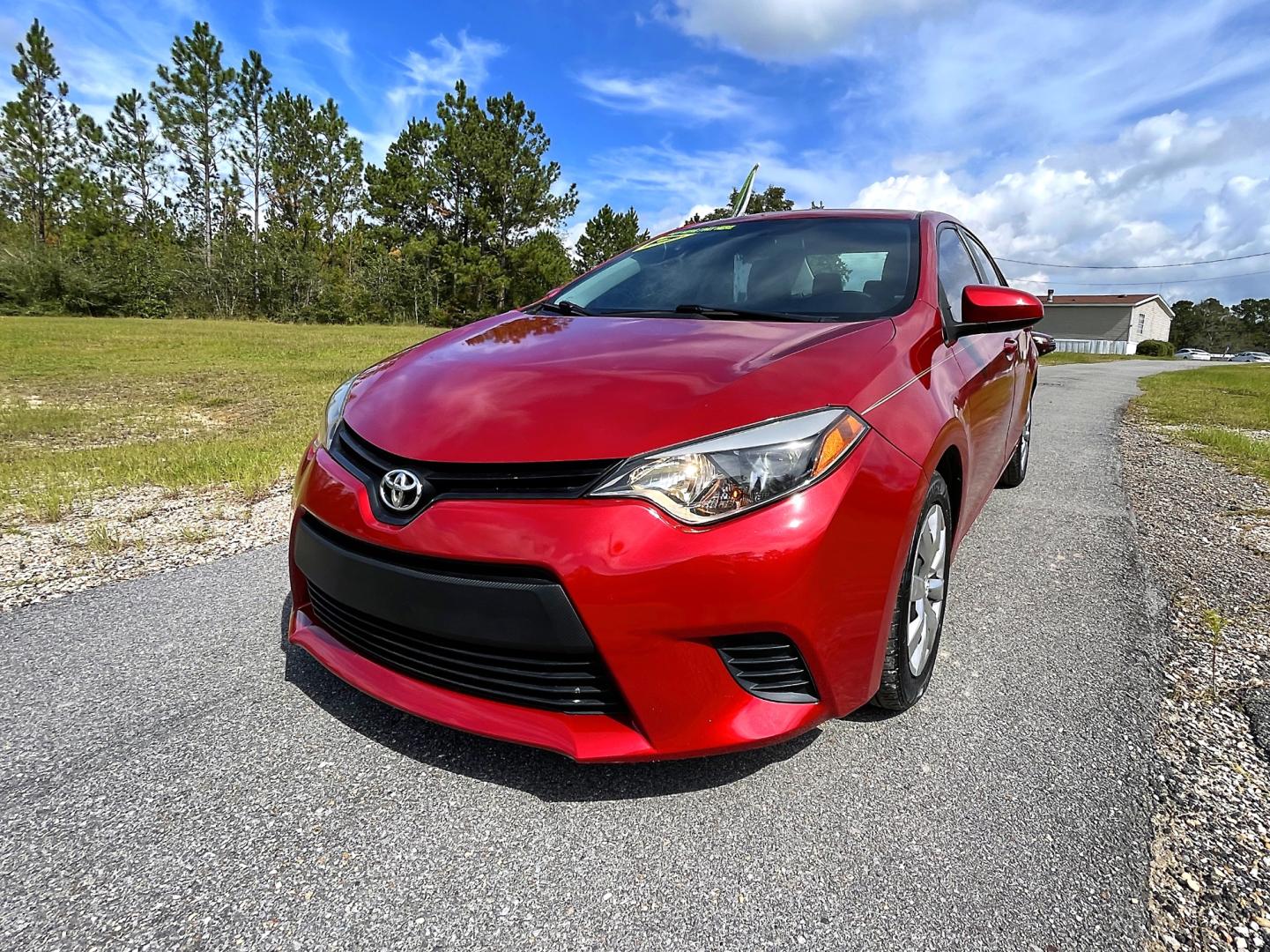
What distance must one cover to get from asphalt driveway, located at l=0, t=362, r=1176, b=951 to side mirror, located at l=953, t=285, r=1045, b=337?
3.71 feet

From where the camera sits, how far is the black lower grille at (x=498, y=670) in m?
1.47

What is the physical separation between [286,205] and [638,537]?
5049 cm

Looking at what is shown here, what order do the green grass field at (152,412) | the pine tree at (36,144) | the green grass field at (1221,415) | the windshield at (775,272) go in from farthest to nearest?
the pine tree at (36,144), the green grass field at (1221,415), the green grass field at (152,412), the windshield at (775,272)

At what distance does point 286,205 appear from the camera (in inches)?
1708

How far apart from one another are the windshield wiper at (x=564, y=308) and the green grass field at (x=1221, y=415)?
17.8ft

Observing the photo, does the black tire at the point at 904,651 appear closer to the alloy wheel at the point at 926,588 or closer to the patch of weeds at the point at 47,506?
the alloy wheel at the point at 926,588

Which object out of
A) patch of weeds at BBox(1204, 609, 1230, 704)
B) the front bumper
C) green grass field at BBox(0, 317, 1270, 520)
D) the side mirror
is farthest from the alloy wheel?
green grass field at BBox(0, 317, 1270, 520)

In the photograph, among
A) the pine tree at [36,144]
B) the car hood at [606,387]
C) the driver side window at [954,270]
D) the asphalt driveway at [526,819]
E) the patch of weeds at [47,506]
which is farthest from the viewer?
the pine tree at [36,144]

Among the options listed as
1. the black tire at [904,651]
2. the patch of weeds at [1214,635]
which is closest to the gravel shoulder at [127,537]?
the black tire at [904,651]

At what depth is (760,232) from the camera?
2.93 metres

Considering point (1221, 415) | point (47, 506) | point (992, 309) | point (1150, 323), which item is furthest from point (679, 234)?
point (1150, 323)

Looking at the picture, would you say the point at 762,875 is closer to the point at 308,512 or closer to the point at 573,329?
the point at 308,512

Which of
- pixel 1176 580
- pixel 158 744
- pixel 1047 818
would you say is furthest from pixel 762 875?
pixel 1176 580

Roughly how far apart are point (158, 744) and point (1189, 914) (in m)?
2.36
